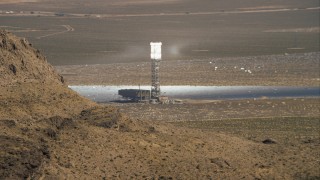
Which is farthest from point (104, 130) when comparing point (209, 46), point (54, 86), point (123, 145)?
point (209, 46)

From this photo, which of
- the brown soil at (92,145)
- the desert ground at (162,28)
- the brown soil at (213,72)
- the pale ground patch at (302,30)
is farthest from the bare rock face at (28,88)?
the pale ground patch at (302,30)

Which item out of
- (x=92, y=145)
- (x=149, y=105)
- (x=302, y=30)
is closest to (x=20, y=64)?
(x=92, y=145)

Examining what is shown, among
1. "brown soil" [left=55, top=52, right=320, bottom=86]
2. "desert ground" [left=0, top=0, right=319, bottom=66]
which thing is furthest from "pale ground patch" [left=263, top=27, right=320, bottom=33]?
"brown soil" [left=55, top=52, right=320, bottom=86]

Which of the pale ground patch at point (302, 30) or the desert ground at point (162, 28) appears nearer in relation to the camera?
the desert ground at point (162, 28)

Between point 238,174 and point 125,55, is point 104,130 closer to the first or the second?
point 238,174

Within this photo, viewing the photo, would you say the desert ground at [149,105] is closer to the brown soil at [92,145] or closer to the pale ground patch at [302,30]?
the brown soil at [92,145]

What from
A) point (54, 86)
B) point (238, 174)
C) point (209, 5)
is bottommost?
point (238, 174)
